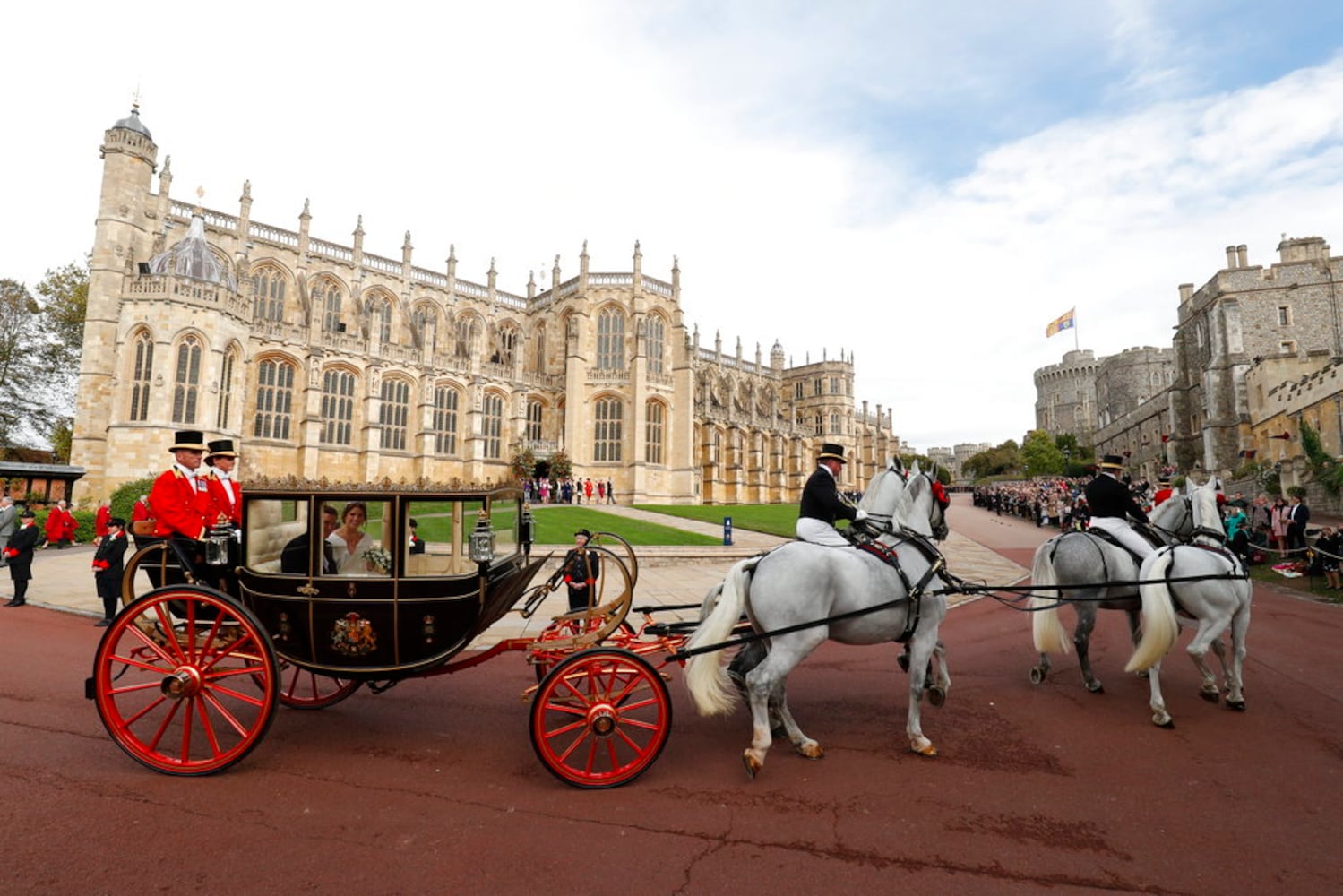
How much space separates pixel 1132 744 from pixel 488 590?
5084 mm

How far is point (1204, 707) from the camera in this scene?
5.64 meters

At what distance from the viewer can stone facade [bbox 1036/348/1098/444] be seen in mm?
84625

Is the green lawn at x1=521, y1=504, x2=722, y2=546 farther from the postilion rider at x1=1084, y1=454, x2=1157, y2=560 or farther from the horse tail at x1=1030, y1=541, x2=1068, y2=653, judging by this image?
the postilion rider at x1=1084, y1=454, x2=1157, y2=560

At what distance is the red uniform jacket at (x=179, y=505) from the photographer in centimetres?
496

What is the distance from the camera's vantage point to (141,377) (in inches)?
996

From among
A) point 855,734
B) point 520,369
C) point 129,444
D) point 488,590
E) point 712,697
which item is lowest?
point 855,734

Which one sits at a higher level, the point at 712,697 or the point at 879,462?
the point at 879,462

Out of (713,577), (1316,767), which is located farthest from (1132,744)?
(713,577)

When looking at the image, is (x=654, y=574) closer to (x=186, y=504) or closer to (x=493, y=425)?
(x=186, y=504)

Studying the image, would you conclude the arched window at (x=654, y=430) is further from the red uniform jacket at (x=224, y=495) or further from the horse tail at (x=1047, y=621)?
the red uniform jacket at (x=224, y=495)

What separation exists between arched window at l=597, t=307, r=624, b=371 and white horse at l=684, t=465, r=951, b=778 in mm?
36746

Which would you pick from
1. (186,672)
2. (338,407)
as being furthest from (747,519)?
(186,672)

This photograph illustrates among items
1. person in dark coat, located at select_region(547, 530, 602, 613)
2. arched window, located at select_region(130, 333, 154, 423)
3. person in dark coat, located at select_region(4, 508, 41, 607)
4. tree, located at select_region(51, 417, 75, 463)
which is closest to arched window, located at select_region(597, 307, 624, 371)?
arched window, located at select_region(130, 333, 154, 423)

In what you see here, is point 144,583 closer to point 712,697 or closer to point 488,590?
point 488,590
